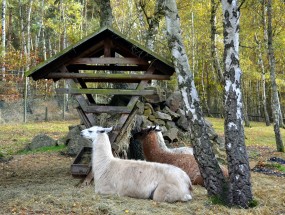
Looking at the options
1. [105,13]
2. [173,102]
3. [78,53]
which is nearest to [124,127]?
[78,53]

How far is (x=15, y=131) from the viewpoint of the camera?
856 inches

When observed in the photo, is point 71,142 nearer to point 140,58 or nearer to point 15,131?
point 140,58

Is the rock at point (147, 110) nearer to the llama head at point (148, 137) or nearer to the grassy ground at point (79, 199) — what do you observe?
the llama head at point (148, 137)

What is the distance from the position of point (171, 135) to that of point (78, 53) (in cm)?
517

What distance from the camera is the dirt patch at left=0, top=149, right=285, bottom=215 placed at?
19.5ft

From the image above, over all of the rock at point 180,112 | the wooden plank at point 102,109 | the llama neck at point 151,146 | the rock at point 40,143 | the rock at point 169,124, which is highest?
the wooden plank at point 102,109

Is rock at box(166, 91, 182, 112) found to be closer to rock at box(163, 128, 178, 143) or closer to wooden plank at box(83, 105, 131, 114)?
rock at box(163, 128, 178, 143)

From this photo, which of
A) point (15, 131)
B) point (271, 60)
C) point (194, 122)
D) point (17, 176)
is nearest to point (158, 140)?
point (194, 122)

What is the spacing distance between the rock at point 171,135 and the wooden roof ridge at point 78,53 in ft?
14.6

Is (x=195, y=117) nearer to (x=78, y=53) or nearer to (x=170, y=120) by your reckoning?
(x=78, y=53)

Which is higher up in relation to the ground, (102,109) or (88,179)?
(102,109)

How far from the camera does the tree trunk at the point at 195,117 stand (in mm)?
6785

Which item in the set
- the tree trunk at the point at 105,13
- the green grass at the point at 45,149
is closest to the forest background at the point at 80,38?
the tree trunk at the point at 105,13

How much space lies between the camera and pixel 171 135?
12977mm
